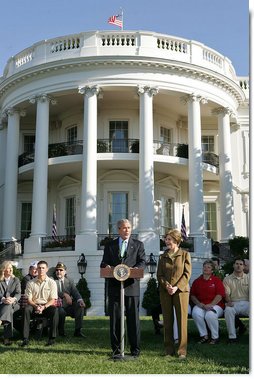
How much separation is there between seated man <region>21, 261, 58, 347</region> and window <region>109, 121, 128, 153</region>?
15.2 meters

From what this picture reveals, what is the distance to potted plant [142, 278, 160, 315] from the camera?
1908 cm

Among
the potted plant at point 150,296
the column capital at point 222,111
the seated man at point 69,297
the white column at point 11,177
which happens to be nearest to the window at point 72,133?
the white column at point 11,177

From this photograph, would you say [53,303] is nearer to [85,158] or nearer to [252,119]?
[252,119]

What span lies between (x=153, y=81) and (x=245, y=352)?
16465 millimetres

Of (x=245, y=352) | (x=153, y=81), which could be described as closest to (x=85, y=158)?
(x=153, y=81)

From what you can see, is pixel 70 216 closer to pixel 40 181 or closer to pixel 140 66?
pixel 40 181

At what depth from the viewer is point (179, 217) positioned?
25.2m

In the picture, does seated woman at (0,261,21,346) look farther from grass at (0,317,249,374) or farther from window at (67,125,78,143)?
window at (67,125,78,143)

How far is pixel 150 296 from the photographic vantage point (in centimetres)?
1923

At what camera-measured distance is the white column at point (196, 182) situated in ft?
72.6

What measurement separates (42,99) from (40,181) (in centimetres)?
375

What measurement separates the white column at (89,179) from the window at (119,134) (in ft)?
6.35

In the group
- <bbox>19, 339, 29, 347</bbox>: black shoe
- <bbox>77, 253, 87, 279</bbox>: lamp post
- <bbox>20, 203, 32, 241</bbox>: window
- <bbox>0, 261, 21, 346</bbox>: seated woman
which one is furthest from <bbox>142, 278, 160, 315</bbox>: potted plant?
<bbox>19, 339, 29, 347</bbox>: black shoe

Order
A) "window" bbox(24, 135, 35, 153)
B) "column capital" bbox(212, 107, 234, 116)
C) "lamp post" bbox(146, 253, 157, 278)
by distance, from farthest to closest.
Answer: "window" bbox(24, 135, 35, 153), "column capital" bbox(212, 107, 234, 116), "lamp post" bbox(146, 253, 157, 278)
